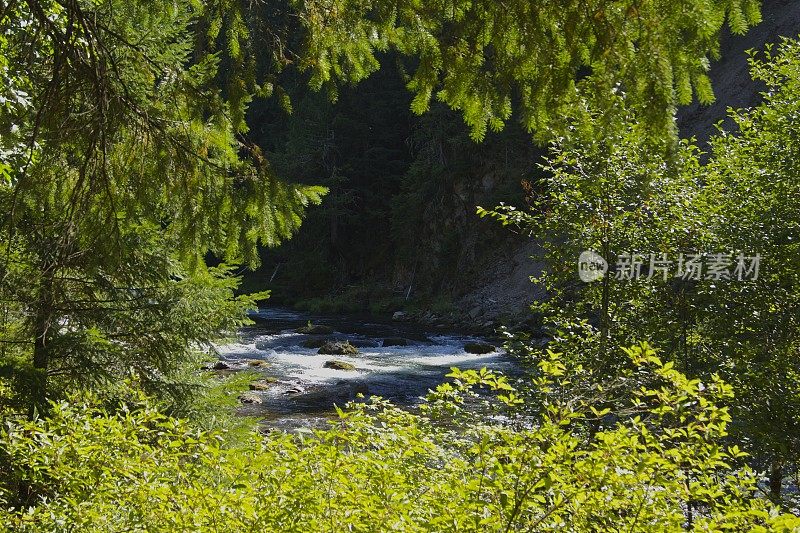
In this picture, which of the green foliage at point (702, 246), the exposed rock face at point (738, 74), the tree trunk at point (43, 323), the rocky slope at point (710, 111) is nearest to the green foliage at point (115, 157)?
the tree trunk at point (43, 323)

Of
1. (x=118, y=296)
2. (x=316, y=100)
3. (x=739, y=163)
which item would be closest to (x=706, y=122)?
(x=316, y=100)

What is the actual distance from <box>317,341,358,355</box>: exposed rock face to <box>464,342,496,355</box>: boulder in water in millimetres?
3245

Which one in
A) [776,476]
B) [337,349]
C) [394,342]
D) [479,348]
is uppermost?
[776,476]

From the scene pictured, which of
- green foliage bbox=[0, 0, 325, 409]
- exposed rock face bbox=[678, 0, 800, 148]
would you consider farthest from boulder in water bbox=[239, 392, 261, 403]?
exposed rock face bbox=[678, 0, 800, 148]

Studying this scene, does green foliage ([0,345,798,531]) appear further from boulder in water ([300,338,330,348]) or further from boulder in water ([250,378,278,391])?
boulder in water ([300,338,330,348])

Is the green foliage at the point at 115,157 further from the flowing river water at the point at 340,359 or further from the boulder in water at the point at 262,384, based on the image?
the boulder in water at the point at 262,384

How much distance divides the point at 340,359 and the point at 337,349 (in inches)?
37.3

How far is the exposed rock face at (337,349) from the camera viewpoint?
60.7 ft

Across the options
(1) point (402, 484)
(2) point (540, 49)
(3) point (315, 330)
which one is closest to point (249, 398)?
(3) point (315, 330)

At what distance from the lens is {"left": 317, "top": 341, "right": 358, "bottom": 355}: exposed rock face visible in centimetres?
1852

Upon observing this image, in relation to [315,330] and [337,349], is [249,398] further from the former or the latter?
[315,330]

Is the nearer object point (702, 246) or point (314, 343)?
point (702, 246)

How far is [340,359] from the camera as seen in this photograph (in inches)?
695

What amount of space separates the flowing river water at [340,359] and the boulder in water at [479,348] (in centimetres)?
19
